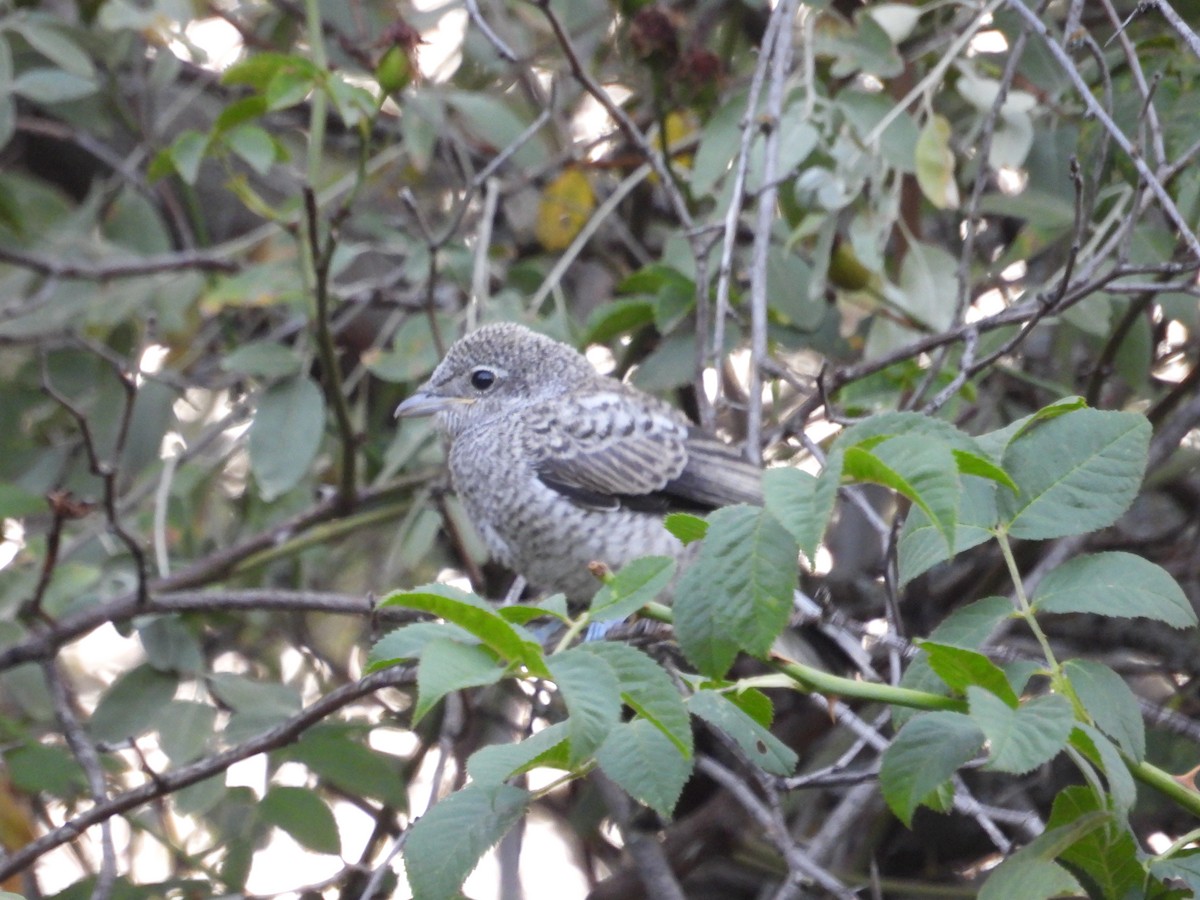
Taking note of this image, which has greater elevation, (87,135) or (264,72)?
(264,72)

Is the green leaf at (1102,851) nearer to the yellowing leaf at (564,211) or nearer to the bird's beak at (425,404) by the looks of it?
the bird's beak at (425,404)

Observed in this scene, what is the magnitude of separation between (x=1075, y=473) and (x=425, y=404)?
2175 mm

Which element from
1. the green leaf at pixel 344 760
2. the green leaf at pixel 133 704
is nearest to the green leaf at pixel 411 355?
the green leaf at pixel 133 704

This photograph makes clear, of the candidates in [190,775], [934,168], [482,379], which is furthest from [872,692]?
[482,379]

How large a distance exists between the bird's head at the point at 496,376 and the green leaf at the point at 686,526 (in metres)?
2.03

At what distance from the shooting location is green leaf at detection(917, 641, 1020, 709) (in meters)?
1.28

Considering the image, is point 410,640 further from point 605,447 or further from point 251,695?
point 605,447

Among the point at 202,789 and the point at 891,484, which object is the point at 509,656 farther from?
the point at 202,789

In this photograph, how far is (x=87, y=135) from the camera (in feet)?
13.6

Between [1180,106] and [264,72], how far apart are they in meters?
1.82

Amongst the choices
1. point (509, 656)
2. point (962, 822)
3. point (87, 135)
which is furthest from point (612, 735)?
point (87, 135)

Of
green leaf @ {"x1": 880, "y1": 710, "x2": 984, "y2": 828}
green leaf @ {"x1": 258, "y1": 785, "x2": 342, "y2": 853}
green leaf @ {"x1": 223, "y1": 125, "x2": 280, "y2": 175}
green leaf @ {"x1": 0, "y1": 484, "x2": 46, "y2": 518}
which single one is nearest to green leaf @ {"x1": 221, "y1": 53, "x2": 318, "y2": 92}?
green leaf @ {"x1": 223, "y1": 125, "x2": 280, "y2": 175}

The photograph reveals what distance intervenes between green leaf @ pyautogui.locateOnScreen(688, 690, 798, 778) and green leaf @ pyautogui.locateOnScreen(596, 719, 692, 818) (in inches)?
2.7

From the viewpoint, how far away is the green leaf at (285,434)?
3.14 m
